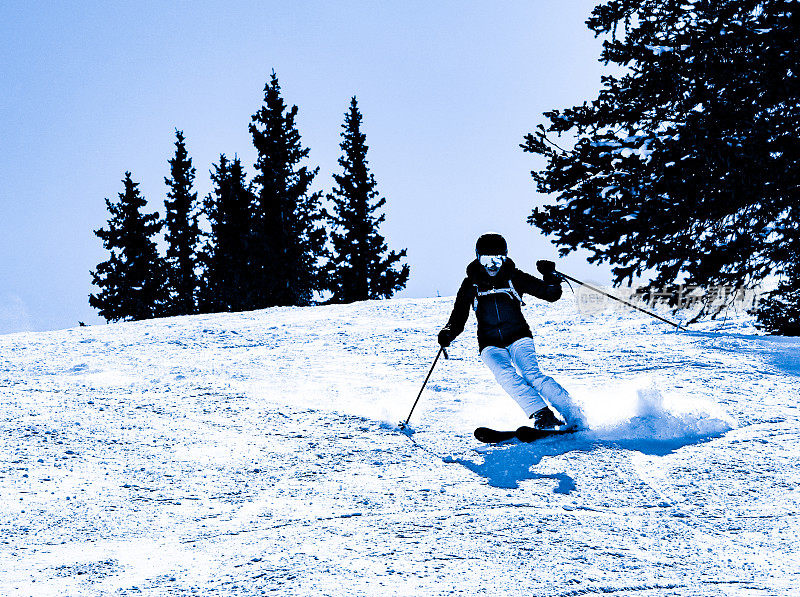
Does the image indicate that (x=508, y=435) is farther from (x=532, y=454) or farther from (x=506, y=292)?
(x=506, y=292)

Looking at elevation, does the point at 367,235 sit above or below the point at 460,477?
above

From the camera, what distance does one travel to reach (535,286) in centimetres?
620

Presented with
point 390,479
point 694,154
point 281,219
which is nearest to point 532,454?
point 390,479

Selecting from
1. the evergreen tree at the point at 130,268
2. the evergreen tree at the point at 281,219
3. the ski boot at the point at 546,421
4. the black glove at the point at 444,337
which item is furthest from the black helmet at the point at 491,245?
the evergreen tree at the point at 130,268

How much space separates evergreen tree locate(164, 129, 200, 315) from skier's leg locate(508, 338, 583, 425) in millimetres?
34027

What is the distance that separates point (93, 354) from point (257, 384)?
11.0ft

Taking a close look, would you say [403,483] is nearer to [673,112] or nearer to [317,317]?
[317,317]

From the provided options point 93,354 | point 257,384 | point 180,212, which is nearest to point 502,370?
point 257,384

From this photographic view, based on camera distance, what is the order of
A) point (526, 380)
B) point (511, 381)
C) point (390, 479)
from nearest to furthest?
point (390, 479)
point (511, 381)
point (526, 380)

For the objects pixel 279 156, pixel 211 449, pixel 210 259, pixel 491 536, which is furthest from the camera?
pixel 210 259

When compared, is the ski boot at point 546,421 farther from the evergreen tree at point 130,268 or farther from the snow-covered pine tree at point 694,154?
the evergreen tree at point 130,268

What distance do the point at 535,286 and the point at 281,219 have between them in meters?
27.5

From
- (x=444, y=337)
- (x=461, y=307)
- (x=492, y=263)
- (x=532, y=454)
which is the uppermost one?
(x=492, y=263)

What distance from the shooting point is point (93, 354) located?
962 cm
